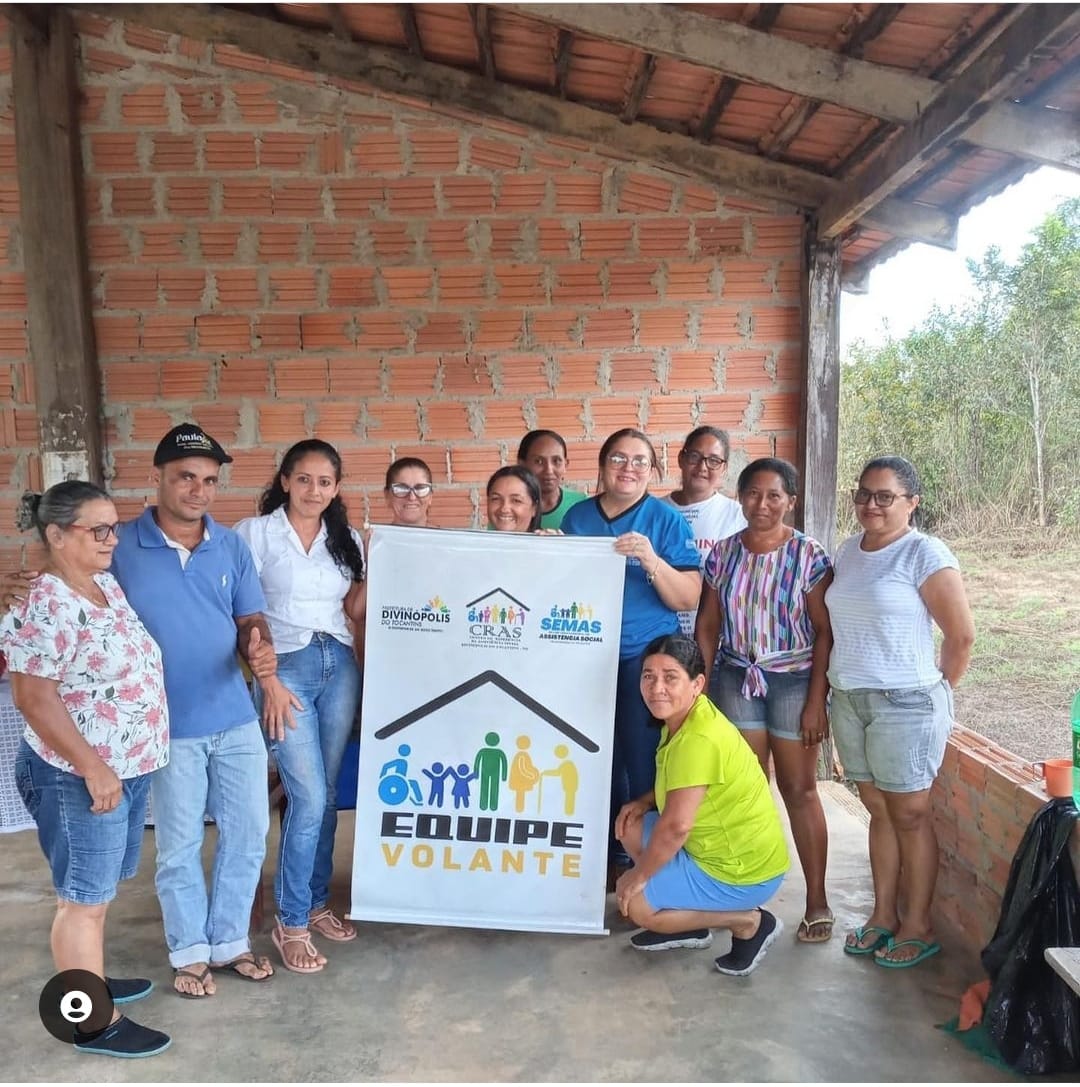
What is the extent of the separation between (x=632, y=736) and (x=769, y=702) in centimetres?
45

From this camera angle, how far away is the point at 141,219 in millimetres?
4344

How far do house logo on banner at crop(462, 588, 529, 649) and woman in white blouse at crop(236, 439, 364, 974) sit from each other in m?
0.40

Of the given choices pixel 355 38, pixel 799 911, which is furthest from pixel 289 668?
pixel 355 38

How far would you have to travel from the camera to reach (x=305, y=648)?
2717mm

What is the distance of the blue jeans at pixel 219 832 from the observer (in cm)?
249

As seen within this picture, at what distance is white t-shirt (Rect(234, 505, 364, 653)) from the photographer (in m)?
2.70

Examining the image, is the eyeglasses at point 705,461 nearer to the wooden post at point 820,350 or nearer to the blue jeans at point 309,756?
the wooden post at point 820,350

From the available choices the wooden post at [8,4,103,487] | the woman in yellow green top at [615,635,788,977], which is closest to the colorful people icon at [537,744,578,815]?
the woman in yellow green top at [615,635,788,977]

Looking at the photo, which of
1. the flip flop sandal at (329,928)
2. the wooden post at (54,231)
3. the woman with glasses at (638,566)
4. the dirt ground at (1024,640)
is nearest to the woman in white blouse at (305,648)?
the flip flop sandal at (329,928)

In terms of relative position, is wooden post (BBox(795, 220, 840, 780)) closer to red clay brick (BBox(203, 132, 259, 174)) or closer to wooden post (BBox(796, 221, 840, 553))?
wooden post (BBox(796, 221, 840, 553))

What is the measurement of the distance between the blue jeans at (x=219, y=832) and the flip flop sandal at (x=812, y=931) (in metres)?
1.69

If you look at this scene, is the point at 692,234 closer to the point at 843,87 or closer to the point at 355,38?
the point at 843,87

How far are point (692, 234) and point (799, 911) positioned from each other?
300 cm

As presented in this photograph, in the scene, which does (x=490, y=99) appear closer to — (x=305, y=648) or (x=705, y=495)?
(x=705, y=495)
